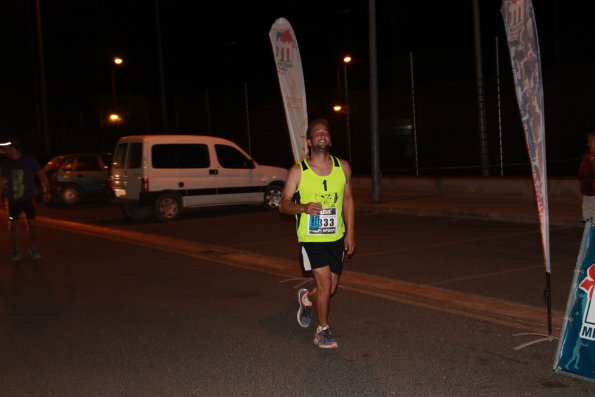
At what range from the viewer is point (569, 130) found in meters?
20.0

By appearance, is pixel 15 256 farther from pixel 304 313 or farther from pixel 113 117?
pixel 113 117

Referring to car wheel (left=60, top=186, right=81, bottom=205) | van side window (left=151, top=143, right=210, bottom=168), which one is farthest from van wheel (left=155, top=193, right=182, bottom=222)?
car wheel (left=60, top=186, right=81, bottom=205)

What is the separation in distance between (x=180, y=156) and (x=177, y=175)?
0.44 meters

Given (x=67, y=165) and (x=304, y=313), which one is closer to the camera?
(x=304, y=313)

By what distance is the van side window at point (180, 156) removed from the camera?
16391mm

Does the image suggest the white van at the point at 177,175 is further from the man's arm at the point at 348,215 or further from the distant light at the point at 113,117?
the distant light at the point at 113,117

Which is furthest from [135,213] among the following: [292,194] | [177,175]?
[292,194]

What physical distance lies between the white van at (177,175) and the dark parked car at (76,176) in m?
4.50

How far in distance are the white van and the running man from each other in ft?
33.9

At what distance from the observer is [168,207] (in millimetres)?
16719

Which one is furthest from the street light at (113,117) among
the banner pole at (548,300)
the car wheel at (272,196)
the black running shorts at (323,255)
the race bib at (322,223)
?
the banner pole at (548,300)

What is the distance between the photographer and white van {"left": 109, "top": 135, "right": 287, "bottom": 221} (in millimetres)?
16344

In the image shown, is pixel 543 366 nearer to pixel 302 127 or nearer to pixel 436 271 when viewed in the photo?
pixel 436 271

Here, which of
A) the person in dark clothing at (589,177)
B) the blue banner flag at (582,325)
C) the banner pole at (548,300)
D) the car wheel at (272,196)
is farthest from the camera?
the car wheel at (272,196)
